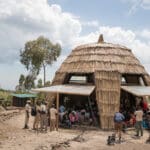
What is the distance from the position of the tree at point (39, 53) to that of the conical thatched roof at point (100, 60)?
1987 cm

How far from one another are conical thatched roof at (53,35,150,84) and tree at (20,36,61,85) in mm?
19870

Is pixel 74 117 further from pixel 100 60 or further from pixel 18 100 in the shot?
pixel 18 100

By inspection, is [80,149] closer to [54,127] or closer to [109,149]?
[109,149]

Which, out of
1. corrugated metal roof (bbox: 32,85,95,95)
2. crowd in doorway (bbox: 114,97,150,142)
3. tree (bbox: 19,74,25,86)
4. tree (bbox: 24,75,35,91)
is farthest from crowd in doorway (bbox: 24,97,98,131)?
tree (bbox: 19,74,25,86)

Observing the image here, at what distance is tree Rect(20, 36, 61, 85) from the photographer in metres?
40.2

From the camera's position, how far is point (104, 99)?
17516mm

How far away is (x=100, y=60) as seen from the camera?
61.7 ft

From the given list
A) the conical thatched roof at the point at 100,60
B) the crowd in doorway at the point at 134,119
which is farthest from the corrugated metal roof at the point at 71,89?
the crowd in doorway at the point at 134,119

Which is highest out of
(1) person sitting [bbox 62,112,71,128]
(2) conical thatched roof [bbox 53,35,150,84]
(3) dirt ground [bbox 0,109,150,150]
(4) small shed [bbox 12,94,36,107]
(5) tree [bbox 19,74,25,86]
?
(5) tree [bbox 19,74,25,86]

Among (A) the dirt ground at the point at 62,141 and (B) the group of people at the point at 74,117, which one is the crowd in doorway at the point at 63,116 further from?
(A) the dirt ground at the point at 62,141

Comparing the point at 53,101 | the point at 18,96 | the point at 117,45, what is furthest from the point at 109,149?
the point at 18,96

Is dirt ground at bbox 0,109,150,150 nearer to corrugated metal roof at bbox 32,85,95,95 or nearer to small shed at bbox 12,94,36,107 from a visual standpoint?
corrugated metal roof at bbox 32,85,95,95

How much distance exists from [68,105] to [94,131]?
5233 millimetres

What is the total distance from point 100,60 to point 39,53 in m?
22.0
